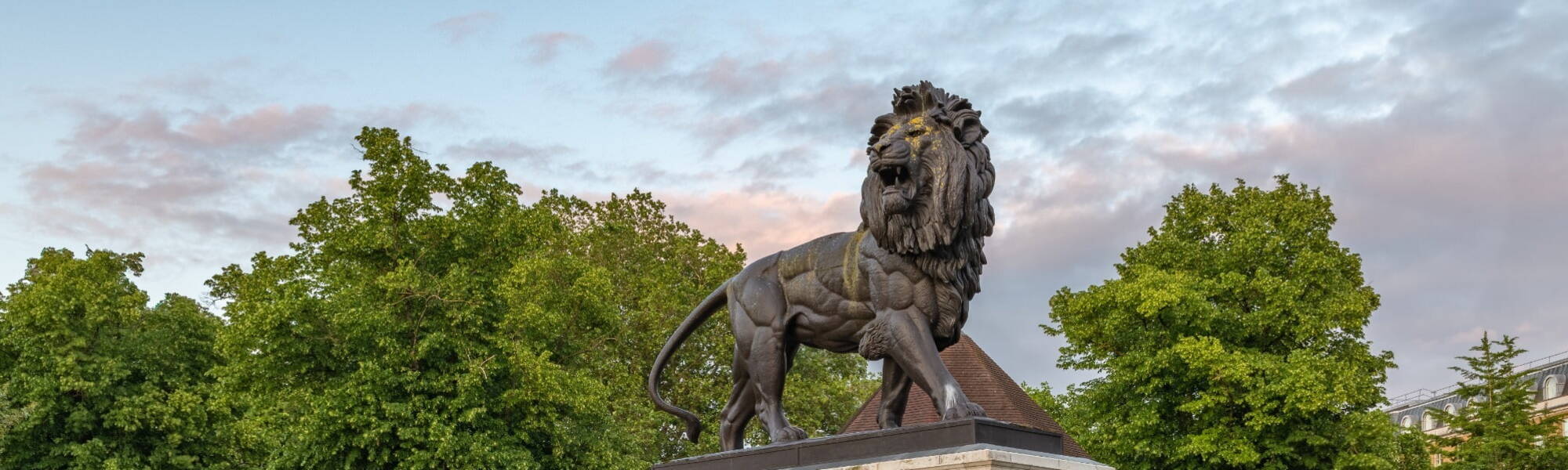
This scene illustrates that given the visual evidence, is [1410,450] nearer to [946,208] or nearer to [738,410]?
[738,410]

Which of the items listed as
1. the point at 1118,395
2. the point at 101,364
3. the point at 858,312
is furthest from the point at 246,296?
the point at 858,312

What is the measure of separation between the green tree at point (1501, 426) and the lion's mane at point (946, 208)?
27024 mm

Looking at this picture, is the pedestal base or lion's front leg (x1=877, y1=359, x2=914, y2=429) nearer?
the pedestal base

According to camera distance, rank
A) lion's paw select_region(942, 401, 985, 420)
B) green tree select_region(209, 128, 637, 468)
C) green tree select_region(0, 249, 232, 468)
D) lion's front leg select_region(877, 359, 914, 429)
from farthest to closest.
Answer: green tree select_region(0, 249, 232, 468) < green tree select_region(209, 128, 637, 468) < lion's front leg select_region(877, 359, 914, 429) < lion's paw select_region(942, 401, 985, 420)

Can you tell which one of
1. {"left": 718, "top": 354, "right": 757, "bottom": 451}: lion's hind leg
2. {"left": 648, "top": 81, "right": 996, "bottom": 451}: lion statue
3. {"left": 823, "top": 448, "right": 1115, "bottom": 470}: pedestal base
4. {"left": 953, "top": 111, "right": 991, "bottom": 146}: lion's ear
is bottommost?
{"left": 823, "top": 448, "right": 1115, "bottom": 470}: pedestal base

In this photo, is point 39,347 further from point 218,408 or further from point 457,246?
point 457,246

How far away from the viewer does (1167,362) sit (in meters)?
29.7

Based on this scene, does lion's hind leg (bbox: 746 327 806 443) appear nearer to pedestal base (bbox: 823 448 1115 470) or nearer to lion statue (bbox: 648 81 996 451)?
lion statue (bbox: 648 81 996 451)

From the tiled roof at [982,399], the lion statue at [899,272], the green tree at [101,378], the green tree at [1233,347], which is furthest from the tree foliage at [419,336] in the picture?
the lion statue at [899,272]

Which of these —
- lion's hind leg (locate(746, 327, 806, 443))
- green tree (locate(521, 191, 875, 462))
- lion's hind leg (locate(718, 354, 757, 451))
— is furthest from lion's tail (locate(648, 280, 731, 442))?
green tree (locate(521, 191, 875, 462))

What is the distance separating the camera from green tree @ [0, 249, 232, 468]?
30.4 meters

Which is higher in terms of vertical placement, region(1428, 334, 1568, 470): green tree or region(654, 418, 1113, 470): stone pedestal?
region(1428, 334, 1568, 470): green tree

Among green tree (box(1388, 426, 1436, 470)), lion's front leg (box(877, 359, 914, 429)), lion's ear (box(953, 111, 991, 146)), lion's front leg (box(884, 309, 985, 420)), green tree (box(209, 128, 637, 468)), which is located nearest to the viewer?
lion's front leg (box(884, 309, 985, 420))

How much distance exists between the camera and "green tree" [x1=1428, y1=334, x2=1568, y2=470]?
1275 inches
